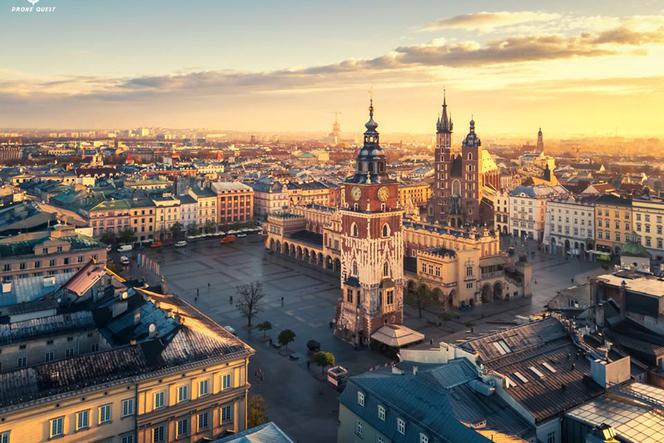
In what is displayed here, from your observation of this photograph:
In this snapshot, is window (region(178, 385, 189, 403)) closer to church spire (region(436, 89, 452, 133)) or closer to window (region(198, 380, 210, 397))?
window (region(198, 380, 210, 397))

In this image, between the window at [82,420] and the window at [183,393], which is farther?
the window at [183,393]

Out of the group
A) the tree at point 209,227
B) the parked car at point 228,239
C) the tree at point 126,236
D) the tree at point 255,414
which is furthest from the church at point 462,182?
the tree at point 255,414

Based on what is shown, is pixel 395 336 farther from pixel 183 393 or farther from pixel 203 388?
pixel 183 393

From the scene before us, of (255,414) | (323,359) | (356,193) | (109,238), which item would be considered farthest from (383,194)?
(109,238)

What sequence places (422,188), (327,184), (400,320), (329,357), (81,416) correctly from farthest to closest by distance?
1. (422,188)
2. (327,184)
3. (400,320)
4. (329,357)
5. (81,416)

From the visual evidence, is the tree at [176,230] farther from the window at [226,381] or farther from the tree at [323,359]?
the window at [226,381]

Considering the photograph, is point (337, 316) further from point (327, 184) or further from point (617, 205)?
point (327, 184)

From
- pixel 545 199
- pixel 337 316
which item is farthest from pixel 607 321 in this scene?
pixel 545 199

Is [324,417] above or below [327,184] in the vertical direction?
below
